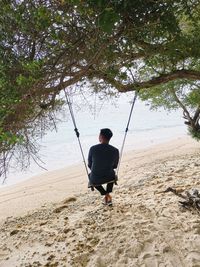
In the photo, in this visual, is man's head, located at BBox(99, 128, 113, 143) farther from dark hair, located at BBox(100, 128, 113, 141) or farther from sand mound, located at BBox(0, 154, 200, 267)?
sand mound, located at BBox(0, 154, 200, 267)

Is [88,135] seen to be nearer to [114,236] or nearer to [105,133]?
[105,133]

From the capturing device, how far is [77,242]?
20.2 ft

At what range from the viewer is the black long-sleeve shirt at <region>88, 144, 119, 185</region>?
7.29 meters

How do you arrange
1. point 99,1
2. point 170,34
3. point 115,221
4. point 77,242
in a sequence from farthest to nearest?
1. point 115,221
2. point 77,242
3. point 170,34
4. point 99,1

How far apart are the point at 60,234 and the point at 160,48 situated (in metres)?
4.46

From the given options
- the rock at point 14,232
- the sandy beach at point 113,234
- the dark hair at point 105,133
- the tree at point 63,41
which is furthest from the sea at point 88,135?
the sandy beach at point 113,234

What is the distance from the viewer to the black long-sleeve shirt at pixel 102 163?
7293 mm

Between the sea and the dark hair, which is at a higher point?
the dark hair

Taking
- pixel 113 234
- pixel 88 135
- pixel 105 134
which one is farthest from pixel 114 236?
pixel 88 135

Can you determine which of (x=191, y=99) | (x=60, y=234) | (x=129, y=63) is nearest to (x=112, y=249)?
(x=60, y=234)

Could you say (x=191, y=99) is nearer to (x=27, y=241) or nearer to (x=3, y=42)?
(x=27, y=241)

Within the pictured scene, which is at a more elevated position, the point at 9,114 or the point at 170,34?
the point at 170,34

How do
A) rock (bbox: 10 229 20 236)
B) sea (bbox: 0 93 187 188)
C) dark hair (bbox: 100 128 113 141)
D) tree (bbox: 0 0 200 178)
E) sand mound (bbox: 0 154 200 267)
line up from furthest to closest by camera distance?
sea (bbox: 0 93 187 188) → rock (bbox: 10 229 20 236) → dark hair (bbox: 100 128 113 141) → sand mound (bbox: 0 154 200 267) → tree (bbox: 0 0 200 178)

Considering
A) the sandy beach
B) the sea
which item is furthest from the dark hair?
the sandy beach
